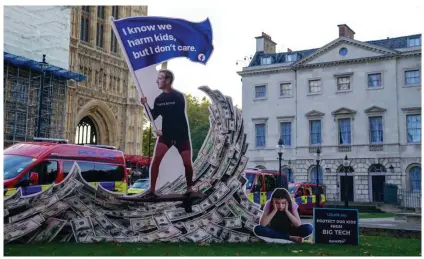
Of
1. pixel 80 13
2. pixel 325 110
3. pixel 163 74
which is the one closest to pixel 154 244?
pixel 163 74

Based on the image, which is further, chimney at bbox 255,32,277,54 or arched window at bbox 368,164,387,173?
chimney at bbox 255,32,277,54

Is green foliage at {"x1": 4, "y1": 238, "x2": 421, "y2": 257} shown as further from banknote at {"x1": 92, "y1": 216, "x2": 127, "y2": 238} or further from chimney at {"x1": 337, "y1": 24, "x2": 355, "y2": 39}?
chimney at {"x1": 337, "y1": 24, "x2": 355, "y2": 39}

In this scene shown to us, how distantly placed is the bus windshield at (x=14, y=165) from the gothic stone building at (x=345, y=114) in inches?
910

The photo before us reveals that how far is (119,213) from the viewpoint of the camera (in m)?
13.7

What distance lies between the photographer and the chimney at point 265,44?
43.4m

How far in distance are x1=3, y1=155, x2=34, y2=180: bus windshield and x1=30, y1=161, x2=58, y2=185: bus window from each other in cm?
27

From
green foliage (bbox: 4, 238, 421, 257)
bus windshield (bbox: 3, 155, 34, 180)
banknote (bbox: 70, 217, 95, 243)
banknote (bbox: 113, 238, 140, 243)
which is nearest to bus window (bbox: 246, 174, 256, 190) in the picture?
green foliage (bbox: 4, 238, 421, 257)

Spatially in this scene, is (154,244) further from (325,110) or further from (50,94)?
(50,94)

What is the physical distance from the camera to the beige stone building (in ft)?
176

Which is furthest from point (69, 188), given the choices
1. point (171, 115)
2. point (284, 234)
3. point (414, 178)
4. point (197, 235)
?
point (414, 178)

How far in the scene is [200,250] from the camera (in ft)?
41.0

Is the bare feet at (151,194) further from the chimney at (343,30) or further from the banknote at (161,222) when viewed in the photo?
the chimney at (343,30)

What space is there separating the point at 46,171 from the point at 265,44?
3279 cm

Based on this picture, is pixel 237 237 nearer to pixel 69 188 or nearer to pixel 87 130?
pixel 69 188
